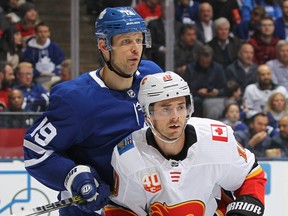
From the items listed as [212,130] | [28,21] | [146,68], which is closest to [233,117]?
[28,21]

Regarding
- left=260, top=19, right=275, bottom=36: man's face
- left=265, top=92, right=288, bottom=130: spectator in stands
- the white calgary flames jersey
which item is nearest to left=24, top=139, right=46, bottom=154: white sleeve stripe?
the white calgary flames jersey

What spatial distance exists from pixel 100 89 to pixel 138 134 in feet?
0.81

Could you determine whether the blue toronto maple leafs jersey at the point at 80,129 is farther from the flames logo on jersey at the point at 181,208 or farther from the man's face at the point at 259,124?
the man's face at the point at 259,124

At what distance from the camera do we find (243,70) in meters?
6.44

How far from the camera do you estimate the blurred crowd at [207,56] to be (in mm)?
6059

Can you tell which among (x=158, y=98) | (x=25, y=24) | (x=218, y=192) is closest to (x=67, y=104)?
(x=158, y=98)

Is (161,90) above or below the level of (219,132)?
above

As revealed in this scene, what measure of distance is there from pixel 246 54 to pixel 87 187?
379 cm

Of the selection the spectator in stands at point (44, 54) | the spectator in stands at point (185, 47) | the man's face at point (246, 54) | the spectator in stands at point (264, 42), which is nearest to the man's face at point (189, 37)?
the spectator in stands at point (185, 47)

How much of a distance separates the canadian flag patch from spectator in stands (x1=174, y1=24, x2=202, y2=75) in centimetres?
326

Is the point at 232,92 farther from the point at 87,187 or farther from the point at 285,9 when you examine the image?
the point at 87,187

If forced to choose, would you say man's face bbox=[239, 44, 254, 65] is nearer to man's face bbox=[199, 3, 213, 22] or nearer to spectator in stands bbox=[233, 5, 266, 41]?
spectator in stands bbox=[233, 5, 266, 41]

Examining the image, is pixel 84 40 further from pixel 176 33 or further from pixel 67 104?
pixel 67 104

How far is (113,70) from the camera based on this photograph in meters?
3.15
